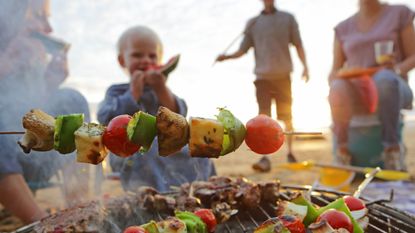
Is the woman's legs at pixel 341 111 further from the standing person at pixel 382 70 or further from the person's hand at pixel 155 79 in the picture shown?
the person's hand at pixel 155 79

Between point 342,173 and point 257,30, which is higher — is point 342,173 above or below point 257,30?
below

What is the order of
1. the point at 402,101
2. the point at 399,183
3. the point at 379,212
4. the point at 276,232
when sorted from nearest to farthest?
the point at 276,232
the point at 379,212
the point at 399,183
the point at 402,101

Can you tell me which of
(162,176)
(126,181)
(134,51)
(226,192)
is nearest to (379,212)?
(226,192)

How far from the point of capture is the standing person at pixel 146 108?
4.05 meters

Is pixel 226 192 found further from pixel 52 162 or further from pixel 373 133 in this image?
pixel 373 133

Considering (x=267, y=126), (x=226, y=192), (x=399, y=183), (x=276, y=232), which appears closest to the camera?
(x=276, y=232)

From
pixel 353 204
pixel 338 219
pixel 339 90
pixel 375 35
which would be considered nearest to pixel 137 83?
pixel 353 204

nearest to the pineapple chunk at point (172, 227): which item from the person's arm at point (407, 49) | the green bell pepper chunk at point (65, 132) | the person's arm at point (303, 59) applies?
the green bell pepper chunk at point (65, 132)

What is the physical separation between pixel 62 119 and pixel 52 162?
284 cm

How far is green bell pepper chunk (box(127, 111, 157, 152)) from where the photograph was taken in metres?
1.53

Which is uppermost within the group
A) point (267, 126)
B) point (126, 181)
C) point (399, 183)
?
point (267, 126)

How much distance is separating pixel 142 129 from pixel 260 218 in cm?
130

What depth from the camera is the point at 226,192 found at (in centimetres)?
247

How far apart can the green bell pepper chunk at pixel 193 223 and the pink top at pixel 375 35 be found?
4901 mm
